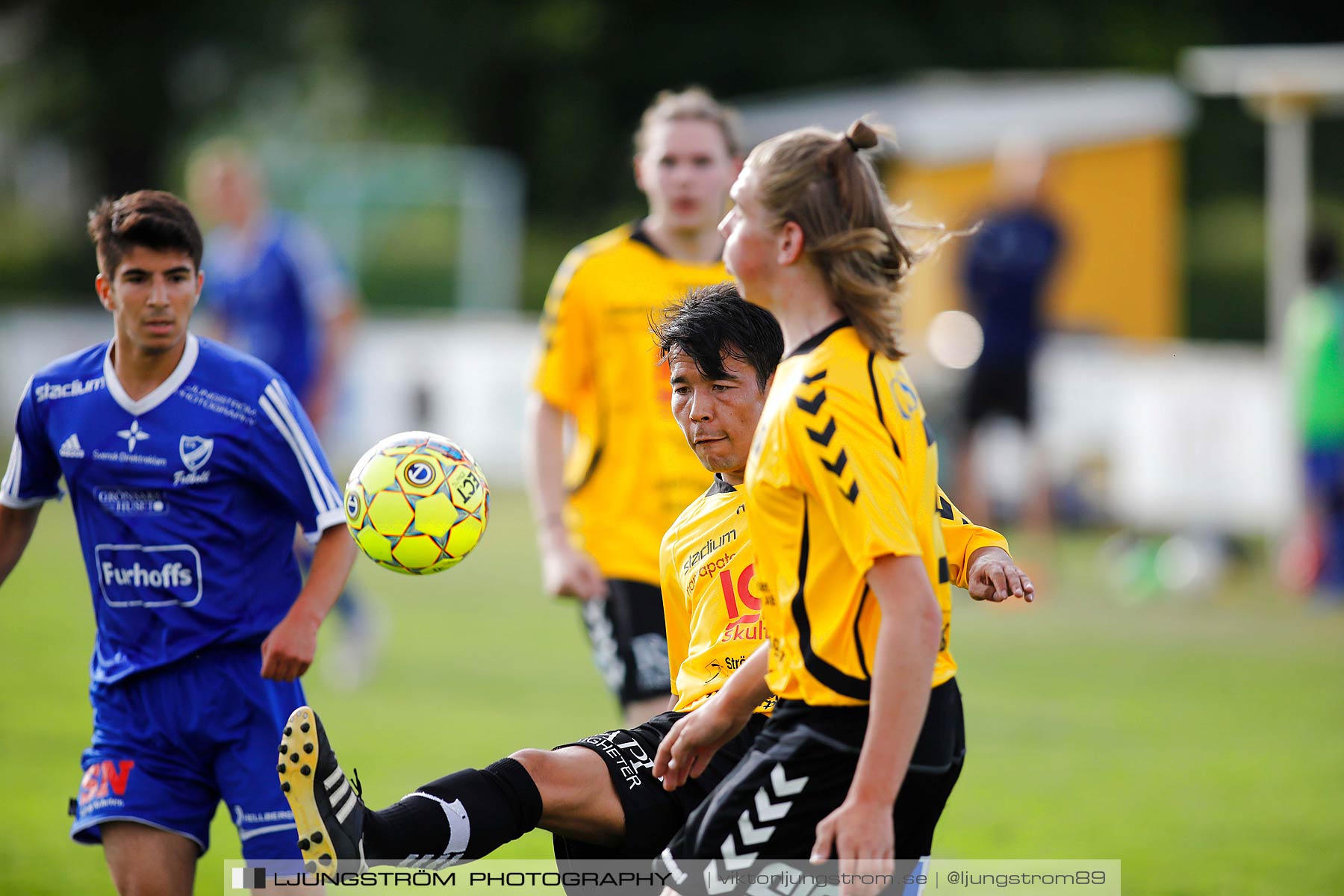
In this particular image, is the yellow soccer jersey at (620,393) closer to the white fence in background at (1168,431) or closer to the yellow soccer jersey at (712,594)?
the yellow soccer jersey at (712,594)

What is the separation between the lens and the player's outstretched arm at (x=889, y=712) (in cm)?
289

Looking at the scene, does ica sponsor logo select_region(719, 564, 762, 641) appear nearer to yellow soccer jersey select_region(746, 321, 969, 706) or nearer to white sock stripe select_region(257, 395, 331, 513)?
yellow soccer jersey select_region(746, 321, 969, 706)

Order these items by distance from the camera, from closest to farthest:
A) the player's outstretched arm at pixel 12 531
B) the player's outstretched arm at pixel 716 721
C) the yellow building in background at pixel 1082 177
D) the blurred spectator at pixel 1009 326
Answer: the player's outstretched arm at pixel 716 721, the player's outstretched arm at pixel 12 531, the blurred spectator at pixel 1009 326, the yellow building in background at pixel 1082 177

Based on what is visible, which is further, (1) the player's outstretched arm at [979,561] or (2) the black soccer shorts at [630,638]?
(2) the black soccer shorts at [630,638]

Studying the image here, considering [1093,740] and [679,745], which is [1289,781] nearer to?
[1093,740]

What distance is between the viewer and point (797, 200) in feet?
10.1

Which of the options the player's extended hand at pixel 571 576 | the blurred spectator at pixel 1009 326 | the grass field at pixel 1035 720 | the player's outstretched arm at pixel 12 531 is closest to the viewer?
the player's outstretched arm at pixel 12 531

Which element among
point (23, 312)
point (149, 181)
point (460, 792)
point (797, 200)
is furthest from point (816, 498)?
point (149, 181)

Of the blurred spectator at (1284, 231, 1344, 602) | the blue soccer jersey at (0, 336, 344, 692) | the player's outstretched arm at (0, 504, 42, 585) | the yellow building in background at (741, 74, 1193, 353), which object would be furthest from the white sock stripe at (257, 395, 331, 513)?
the yellow building in background at (741, 74, 1193, 353)

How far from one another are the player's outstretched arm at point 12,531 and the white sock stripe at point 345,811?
143 centimetres

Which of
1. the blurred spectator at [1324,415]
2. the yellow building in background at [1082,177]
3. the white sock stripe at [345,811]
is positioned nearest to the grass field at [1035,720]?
the blurred spectator at [1324,415]

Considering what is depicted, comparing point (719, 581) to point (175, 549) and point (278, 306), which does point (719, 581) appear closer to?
point (175, 549)

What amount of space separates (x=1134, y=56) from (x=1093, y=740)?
30063 mm

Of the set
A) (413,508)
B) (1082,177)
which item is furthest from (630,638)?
(1082,177)
